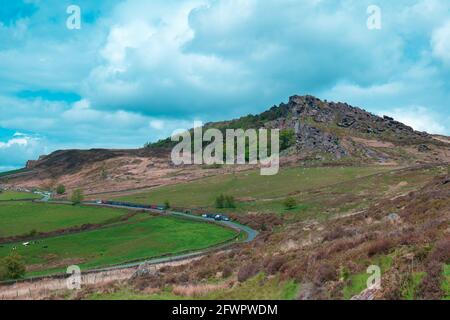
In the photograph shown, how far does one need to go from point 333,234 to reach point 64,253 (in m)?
64.1

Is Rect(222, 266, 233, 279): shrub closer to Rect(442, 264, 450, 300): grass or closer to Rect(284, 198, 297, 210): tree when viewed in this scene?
Rect(442, 264, 450, 300): grass

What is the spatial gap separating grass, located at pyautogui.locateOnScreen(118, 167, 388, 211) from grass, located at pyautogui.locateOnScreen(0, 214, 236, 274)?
37309mm

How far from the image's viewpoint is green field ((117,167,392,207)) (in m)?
155

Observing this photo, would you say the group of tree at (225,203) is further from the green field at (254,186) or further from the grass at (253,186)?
the green field at (254,186)

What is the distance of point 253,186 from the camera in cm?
16950

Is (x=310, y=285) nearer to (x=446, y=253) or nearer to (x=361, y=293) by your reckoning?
(x=361, y=293)

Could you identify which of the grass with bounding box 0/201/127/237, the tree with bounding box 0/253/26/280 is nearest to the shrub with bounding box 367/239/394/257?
the tree with bounding box 0/253/26/280

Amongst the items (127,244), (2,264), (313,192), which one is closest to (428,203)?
(2,264)

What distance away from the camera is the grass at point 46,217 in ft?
389

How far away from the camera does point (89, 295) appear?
30.1 meters

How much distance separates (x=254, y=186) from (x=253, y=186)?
1.43ft

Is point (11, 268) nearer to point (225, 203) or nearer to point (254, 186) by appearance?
point (225, 203)

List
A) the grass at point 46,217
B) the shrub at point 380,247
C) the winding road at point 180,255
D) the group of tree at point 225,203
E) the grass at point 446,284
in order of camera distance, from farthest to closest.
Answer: the group of tree at point 225,203, the grass at point 46,217, the winding road at point 180,255, the shrub at point 380,247, the grass at point 446,284

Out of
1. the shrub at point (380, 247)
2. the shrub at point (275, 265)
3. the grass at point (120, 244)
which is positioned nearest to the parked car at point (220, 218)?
the grass at point (120, 244)
